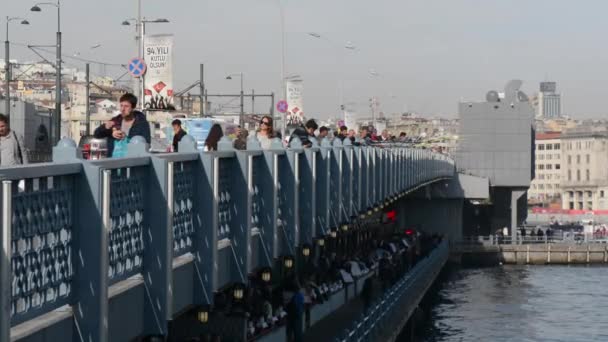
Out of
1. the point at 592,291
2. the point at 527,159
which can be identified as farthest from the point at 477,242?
the point at 592,291

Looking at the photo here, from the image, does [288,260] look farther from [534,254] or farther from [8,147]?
[534,254]

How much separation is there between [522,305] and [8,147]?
72.7 meters

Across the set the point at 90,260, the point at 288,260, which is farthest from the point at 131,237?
the point at 288,260

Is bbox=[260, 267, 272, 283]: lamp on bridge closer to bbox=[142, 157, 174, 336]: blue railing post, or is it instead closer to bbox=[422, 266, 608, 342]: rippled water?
bbox=[142, 157, 174, 336]: blue railing post

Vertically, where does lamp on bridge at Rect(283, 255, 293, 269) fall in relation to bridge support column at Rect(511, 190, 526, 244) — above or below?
above

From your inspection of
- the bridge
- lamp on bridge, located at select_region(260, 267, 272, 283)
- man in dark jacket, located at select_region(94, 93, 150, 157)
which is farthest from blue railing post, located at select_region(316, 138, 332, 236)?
man in dark jacket, located at select_region(94, 93, 150, 157)

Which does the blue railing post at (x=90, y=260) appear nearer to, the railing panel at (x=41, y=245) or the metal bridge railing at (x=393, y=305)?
the railing panel at (x=41, y=245)

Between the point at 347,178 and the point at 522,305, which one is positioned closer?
the point at 347,178

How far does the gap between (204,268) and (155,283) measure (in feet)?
8.70

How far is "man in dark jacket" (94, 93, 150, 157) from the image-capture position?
623 inches

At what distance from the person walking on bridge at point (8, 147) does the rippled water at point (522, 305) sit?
169 ft

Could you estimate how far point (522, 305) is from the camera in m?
85.9

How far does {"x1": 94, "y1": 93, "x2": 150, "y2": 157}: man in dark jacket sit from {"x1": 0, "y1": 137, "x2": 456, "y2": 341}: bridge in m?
0.46

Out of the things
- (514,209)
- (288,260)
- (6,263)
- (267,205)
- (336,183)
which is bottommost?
(514,209)
